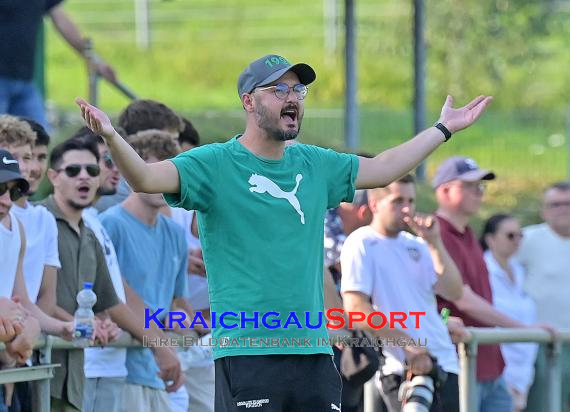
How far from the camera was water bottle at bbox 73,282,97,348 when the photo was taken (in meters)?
7.27

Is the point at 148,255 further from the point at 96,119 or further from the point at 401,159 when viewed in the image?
the point at 96,119

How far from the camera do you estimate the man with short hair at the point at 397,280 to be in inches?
333

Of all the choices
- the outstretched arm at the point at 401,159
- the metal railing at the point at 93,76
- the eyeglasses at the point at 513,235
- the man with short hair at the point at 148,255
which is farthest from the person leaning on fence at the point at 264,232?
the metal railing at the point at 93,76

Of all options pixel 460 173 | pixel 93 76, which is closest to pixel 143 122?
pixel 460 173

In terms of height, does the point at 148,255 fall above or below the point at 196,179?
below

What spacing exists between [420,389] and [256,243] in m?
2.45

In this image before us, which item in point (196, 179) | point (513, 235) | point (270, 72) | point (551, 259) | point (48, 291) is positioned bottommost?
point (48, 291)

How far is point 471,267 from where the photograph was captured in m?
9.65

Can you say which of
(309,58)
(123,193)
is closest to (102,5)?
(309,58)

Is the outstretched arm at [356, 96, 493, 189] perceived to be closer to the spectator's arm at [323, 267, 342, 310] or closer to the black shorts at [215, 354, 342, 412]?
the black shorts at [215, 354, 342, 412]

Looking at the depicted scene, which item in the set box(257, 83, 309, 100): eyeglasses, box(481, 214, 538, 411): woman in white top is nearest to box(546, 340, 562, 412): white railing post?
box(481, 214, 538, 411): woman in white top

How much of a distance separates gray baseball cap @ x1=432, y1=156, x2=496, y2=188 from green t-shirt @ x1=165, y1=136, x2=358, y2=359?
3.43 m

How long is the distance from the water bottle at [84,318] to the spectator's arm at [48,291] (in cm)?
15

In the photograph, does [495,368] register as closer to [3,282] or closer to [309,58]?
[3,282]
